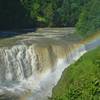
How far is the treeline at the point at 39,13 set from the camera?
1409 inches

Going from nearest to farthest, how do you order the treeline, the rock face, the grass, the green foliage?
the grass, the rock face, the green foliage, the treeline

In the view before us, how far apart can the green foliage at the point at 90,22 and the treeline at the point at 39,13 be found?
30.9ft

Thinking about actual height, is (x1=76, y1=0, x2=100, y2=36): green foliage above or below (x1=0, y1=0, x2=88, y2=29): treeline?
above

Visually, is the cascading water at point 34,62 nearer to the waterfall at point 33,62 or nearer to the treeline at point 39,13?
the waterfall at point 33,62

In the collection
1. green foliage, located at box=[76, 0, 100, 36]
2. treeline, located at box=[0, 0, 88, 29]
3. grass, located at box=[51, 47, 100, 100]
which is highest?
grass, located at box=[51, 47, 100, 100]

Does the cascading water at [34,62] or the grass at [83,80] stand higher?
the grass at [83,80]

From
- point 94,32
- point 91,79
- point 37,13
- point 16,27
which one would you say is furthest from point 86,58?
point 37,13

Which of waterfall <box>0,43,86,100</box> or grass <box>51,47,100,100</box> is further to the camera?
waterfall <box>0,43,86,100</box>

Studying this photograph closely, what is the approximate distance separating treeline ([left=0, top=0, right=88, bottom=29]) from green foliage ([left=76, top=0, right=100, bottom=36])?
30.9ft

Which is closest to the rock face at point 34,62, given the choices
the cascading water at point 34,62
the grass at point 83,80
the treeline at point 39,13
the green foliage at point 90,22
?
the cascading water at point 34,62

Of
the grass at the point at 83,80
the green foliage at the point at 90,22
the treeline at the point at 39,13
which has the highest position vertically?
the grass at the point at 83,80

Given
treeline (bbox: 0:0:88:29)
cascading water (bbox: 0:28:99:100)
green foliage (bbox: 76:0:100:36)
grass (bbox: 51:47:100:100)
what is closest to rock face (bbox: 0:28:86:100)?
Answer: cascading water (bbox: 0:28:99:100)

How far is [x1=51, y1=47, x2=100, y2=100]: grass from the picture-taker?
7.80 meters

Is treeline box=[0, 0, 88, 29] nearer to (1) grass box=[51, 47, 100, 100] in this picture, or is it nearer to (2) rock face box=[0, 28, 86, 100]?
(2) rock face box=[0, 28, 86, 100]
